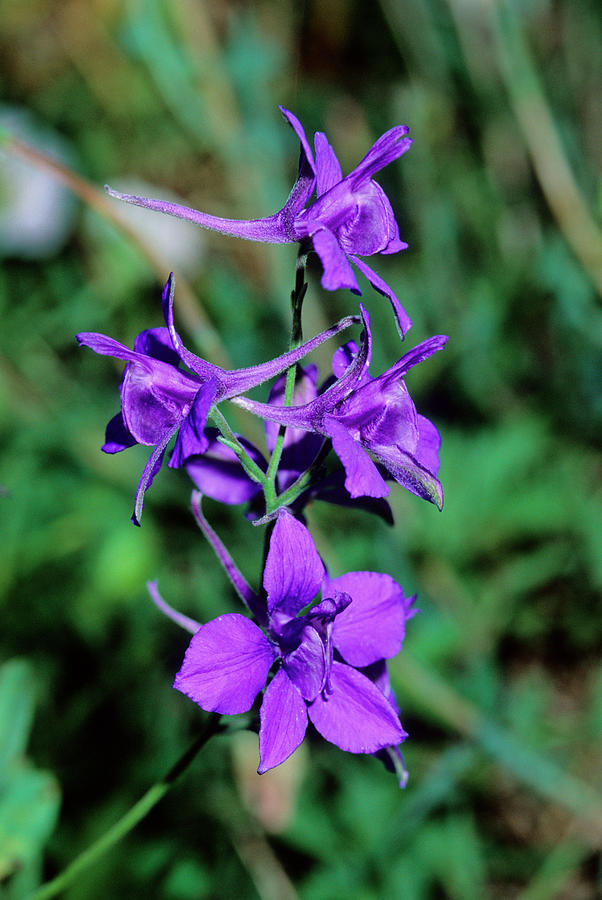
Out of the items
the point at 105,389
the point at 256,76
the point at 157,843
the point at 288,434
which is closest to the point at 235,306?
the point at 105,389

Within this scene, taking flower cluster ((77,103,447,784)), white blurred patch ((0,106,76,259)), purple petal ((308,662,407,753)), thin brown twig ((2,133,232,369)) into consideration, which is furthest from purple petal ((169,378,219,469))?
white blurred patch ((0,106,76,259))

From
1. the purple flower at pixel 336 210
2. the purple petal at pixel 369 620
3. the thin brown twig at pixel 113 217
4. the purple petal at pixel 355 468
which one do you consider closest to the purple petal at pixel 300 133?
the purple flower at pixel 336 210

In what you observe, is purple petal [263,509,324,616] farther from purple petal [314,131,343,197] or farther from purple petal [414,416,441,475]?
purple petal [314,131,343,197]

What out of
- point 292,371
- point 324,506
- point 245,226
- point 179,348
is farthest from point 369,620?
point 324,506

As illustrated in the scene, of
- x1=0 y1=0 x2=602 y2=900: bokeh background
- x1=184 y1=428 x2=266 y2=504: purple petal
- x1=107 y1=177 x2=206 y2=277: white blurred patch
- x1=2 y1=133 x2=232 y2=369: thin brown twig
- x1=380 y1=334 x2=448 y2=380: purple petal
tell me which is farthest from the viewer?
x1=107 y1=177 x2=206 y2=277: white blurred patch

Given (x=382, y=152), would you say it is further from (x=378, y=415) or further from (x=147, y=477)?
(x=147, y=477)

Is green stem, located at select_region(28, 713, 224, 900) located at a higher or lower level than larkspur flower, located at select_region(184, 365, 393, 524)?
lower
